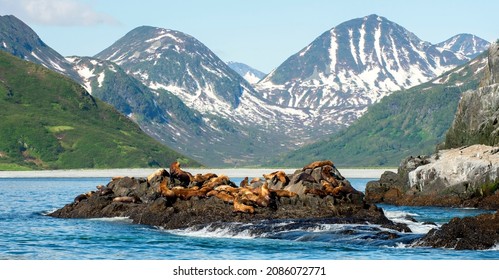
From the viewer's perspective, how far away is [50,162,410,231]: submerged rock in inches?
2808

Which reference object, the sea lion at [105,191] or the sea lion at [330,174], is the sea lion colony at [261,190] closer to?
the sea lion at [330,174]

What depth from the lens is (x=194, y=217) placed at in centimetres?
7212

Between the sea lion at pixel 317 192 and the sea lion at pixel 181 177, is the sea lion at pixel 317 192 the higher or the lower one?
the lower one

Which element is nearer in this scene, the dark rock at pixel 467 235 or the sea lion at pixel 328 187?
the dark rock at pixel 467 235

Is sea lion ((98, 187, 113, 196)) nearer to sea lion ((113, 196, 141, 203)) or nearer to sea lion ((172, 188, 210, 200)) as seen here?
sea lion ((113, 196, 141, 203))

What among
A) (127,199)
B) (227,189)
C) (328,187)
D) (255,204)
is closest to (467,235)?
(328,187)

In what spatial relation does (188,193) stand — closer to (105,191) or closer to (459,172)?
(105,191)

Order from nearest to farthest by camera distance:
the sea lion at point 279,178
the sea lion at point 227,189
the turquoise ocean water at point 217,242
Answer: the turquoise ocean water at point 217,242
the sea lion at point 227,189
the sea lion at point 279,178

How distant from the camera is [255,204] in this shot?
7381cm

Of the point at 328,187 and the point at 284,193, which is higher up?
the point at 328,187

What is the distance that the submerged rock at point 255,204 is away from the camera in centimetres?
7131

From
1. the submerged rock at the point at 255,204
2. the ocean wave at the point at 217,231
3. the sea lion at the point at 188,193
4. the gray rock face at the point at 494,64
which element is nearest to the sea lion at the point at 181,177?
the submerged rock at the point at 255,204

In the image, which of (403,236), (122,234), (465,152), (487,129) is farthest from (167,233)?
(487,129)
